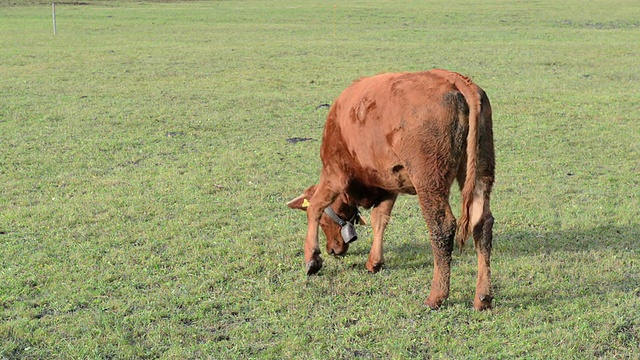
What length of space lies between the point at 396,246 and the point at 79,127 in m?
7.38

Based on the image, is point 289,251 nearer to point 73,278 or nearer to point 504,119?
point 73,278

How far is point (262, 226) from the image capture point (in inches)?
303

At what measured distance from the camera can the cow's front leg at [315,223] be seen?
6.40 m

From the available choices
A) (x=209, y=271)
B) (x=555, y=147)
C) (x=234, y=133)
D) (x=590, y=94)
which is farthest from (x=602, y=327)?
(x=590, y=94)

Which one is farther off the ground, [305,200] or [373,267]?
[305,200]

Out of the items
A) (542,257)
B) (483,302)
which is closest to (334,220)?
(483,302)

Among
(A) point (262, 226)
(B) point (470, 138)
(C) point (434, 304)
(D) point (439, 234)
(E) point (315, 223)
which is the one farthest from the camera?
(A) point (262, 226)

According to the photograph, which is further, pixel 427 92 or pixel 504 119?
pixel 504 119

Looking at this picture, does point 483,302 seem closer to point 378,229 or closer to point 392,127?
point 378,229

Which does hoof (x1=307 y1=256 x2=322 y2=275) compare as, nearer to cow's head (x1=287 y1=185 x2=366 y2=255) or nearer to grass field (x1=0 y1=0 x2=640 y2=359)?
grass field (x1=0 y1=0 x2=640 y2=359)

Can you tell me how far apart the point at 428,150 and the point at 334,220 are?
5.18 feet

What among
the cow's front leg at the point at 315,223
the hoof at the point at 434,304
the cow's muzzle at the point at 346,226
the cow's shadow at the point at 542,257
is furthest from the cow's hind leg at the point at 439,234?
the cow's front leg at the point at 315,223

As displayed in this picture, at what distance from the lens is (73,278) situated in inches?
247

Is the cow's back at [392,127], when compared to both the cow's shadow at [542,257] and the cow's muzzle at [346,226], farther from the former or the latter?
the cow's shadow at [542,257]
